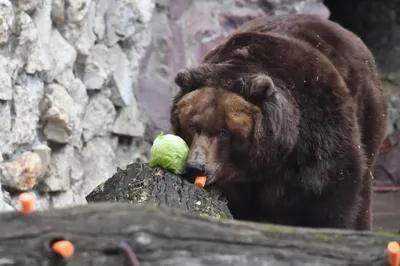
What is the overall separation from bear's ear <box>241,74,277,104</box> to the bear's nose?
40 cm

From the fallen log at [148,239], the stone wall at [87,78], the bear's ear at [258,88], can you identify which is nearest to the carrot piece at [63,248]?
the fallen log at [148,239]

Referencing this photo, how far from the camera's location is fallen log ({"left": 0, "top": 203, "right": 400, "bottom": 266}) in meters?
1.34

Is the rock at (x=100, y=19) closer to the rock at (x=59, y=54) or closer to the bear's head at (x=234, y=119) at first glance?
the rock at (x=59, y=54)

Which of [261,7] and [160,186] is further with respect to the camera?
[261,7]

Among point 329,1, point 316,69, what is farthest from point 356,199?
point 329,1

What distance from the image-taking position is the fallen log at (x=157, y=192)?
8.47 ft

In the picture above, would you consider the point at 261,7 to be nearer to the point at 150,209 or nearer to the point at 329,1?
the point at 329,1

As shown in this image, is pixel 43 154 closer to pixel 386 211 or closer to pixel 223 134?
pixel 223 134

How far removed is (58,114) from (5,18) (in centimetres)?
70

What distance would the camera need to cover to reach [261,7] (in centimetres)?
572

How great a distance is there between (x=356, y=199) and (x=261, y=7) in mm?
2568

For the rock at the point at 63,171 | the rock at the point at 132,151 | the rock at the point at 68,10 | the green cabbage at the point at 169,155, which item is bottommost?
the rock at the point at 132,151

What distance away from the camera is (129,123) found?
4820 millimetres

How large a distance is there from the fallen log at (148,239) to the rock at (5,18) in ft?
7.02
